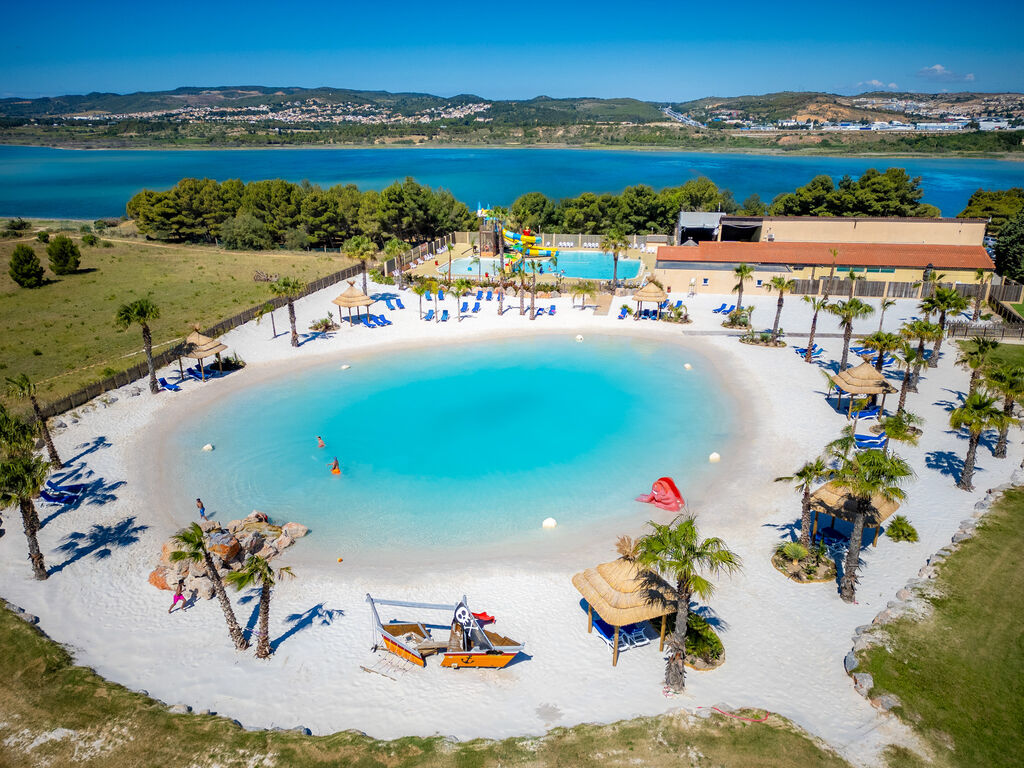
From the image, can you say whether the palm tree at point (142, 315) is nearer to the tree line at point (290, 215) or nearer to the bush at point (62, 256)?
the bush at point (62, 256)

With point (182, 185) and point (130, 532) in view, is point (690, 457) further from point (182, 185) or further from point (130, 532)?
→ point (182, 185)

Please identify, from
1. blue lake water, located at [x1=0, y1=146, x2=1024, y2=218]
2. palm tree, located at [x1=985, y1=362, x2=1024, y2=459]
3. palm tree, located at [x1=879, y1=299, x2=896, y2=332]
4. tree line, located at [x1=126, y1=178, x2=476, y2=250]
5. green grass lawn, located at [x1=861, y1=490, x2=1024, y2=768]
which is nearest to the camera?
green grass lawn, located at [x1=861, y1=490, x2=1024, y2=768]

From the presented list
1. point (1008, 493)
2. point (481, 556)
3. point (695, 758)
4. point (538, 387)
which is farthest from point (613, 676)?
point (538, 387)

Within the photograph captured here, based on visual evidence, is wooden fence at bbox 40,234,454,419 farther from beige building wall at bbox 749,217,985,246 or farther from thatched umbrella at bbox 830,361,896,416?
beige building wall at bbox 749,217,985,246

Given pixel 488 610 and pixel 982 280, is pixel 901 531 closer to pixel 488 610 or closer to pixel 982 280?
pixel 488 610

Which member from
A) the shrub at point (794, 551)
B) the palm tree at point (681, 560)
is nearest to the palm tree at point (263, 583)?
the palm tree at point (681, 560)

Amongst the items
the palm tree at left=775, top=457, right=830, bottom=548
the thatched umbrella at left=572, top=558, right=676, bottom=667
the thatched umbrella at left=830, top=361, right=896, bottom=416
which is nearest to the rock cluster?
the thatched umbrella at left=572, top=558, right=676, bottom=667
